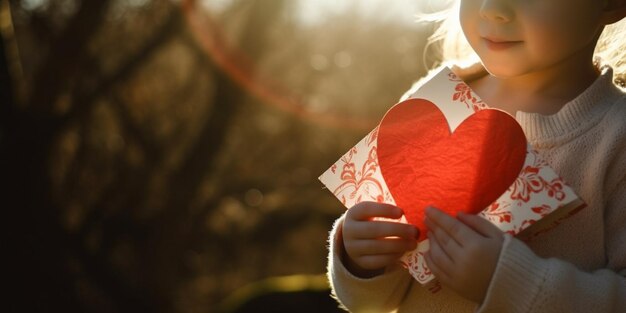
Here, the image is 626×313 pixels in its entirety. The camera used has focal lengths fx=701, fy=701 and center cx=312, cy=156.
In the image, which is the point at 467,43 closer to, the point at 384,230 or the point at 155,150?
the point at 384,230

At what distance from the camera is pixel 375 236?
1.12 m

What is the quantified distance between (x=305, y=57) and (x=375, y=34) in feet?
7.58

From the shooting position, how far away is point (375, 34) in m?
9.66

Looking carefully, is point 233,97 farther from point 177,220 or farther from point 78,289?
point 78,289

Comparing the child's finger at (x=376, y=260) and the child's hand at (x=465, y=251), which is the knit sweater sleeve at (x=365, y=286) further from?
the child's hand at (x=465, y=251)

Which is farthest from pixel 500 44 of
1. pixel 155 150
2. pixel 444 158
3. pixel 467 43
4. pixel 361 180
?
pixel 155 150

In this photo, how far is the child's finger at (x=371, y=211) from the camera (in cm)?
109

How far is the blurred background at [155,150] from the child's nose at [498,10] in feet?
2.71

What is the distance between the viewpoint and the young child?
3.34ft

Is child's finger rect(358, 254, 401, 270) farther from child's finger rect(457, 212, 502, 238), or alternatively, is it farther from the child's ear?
the child's ear

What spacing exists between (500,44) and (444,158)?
196 millimetres

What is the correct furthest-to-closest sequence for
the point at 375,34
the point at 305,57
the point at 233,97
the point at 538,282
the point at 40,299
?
the point at 375,34, the point at 305,57, the point at 233,97, the point at 40,299, the point at 538,282

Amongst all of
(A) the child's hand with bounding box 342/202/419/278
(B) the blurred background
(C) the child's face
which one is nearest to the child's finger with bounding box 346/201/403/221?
(A) the child's hand with bounding box 342/202/419/278

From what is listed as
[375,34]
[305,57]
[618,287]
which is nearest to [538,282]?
[618,287]
